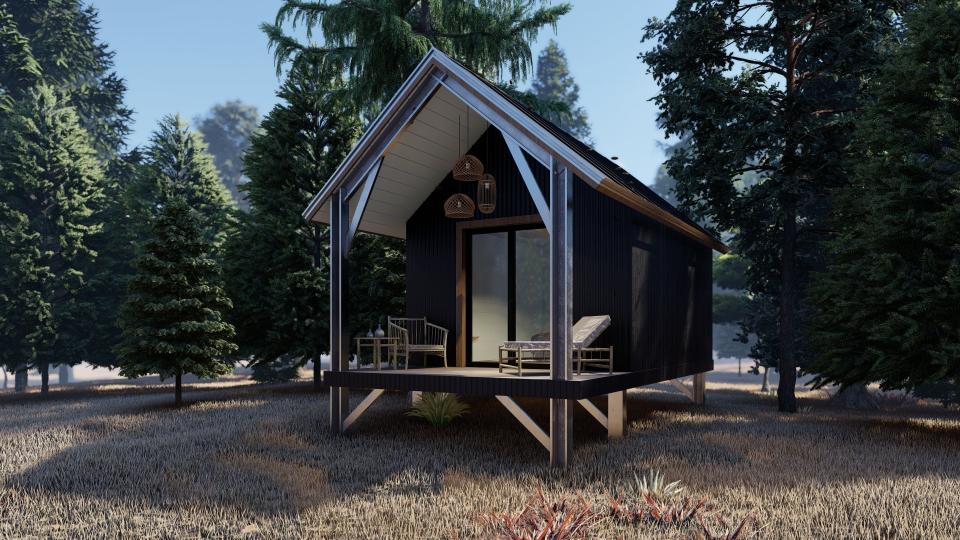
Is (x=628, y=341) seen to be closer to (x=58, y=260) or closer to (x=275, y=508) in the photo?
(x=275, y=508)

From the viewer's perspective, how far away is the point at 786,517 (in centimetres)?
666

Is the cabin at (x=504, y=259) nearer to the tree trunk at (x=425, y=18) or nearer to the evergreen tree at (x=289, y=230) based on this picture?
the evergreen tree at (x=289, y=230)

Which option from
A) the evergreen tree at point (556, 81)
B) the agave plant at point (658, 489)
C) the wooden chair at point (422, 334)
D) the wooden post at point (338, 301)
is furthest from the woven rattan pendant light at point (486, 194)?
the evergreen tree at point (556, 81)

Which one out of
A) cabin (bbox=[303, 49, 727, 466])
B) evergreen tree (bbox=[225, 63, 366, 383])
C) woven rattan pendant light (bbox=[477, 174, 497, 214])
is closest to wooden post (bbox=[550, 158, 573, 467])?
cabin (bbox=[303, 49, 727, 466])

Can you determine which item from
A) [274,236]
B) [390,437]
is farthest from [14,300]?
[390,437]

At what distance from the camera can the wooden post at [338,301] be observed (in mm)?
11148

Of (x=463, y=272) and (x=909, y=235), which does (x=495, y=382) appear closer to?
(x=463, y=272)

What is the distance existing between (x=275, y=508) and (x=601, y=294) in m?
6.64

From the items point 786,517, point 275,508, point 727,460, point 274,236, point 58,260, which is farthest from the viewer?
point 58,260

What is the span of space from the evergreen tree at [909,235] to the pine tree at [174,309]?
13141 millimetres

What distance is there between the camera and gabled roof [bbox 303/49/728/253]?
908cm

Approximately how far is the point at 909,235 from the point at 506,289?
23.1 feet

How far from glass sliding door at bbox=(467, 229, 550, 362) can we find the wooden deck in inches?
82.5

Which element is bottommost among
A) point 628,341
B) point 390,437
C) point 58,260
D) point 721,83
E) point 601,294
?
point 390,437
